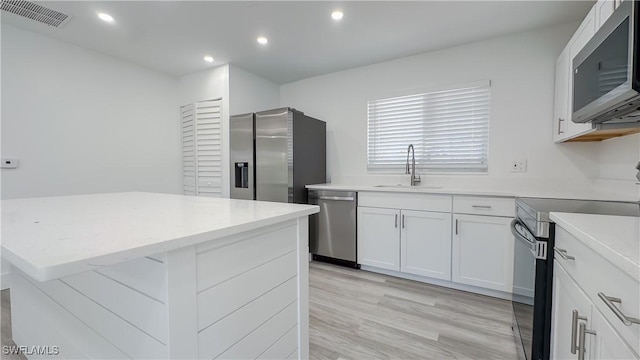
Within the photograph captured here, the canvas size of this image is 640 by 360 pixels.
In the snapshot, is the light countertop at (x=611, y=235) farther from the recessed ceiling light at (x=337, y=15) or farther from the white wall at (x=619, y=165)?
the recessed ceiling light at (x=337, y=15)

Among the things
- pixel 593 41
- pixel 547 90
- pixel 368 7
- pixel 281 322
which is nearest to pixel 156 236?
pixel 281 322

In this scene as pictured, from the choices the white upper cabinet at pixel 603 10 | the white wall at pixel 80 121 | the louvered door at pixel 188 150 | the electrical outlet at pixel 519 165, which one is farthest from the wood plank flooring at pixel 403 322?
the white wall at pixel 80 121

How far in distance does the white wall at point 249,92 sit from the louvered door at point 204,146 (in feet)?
0.72

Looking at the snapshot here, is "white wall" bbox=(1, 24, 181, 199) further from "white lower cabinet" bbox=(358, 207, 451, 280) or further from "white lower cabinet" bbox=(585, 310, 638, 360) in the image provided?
"white lower cabinet" bbox=(585, 310, 638, 360)

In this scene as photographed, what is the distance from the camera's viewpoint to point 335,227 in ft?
9.66

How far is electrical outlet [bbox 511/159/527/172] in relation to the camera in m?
2.50

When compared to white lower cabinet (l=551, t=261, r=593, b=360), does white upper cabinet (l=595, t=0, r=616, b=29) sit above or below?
above

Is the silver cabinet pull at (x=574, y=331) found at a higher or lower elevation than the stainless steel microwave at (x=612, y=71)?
lower

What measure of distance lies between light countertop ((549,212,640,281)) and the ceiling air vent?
12.3 ft

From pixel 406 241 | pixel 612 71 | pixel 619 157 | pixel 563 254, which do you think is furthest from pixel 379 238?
pixel 612 71

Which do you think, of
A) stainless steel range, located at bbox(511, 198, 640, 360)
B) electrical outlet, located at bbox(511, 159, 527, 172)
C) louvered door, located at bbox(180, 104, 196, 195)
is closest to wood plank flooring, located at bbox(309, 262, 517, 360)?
stainless steel range, located at bbox(511, 198, 640, 360)

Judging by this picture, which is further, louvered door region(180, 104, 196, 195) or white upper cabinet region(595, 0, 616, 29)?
louvered door region(180, 104, 196, 195)

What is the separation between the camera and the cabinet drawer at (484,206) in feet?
6.92

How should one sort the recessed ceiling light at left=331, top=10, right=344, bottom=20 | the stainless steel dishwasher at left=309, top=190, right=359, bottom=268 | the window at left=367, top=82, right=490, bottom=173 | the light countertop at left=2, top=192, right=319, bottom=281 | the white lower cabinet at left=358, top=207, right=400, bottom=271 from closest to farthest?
the light countertop at left=2, top=192, right=319, bottom=281 < the recessed ceiling light at left=331, top=10, right=344, bottom=20 < the white lower cabinet at left=358, top=207, right=400, bottom=271 < the window at left=367, top=82, right=490, bottom=173 < the stainless steel dishwasher at left=309, top=190, right=359, bottom=268
